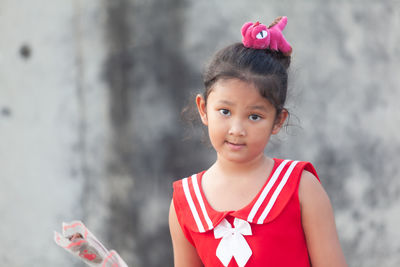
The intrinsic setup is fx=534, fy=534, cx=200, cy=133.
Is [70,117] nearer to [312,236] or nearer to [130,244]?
[130,244]

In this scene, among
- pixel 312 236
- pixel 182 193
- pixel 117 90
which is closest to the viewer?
pixel 312 236

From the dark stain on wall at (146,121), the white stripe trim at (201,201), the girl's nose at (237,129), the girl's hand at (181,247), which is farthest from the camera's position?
the dark stain on wall at (146,121)

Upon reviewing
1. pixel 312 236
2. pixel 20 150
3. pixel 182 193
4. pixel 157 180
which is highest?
pixel 20 150

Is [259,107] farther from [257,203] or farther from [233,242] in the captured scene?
[233,242]

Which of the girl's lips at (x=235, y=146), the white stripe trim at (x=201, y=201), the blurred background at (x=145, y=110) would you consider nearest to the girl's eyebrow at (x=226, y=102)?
the girl's lips at (x=235, y=146)

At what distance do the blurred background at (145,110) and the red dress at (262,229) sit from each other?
1.17m

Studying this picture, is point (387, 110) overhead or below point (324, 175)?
overhead

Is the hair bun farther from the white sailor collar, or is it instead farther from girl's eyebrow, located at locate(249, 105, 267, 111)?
the white sailor collar

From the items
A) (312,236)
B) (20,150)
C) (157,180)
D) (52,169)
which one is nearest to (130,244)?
(157,180)

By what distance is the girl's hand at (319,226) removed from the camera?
1.69 m

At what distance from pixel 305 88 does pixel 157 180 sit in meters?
0.97

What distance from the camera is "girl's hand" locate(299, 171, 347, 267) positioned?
1.69 m

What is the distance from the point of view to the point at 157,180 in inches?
117

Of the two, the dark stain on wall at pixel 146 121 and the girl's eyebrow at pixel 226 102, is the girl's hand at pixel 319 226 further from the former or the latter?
the dark stain on wall at pixel 146 121
